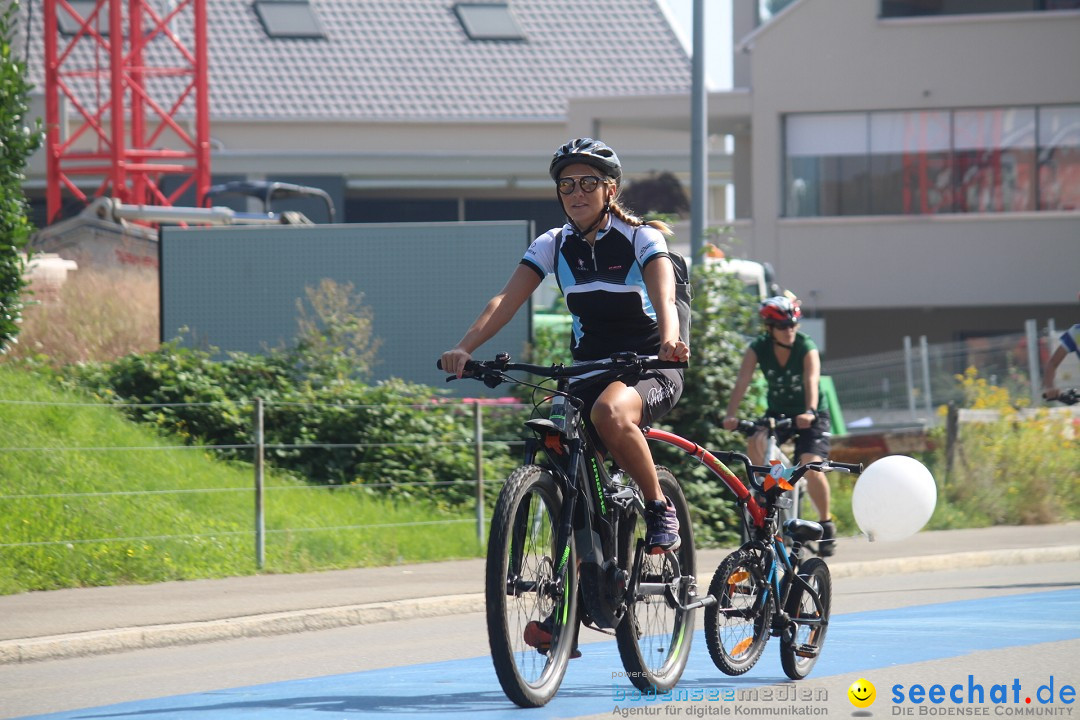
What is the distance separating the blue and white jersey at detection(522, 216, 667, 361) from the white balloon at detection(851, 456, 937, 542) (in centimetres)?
243

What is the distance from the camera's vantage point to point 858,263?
3397 cm

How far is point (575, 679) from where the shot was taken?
7.34m

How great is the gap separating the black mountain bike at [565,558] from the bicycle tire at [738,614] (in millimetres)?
190

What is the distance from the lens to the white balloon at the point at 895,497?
337 inches

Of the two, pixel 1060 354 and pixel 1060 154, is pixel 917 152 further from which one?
pixel 1060 354

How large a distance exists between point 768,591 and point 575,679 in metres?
0.98

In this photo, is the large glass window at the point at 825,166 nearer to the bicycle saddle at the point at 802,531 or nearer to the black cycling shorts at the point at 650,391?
the bicycle saddle at the point at 802,531

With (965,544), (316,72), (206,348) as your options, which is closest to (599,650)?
(965,544)

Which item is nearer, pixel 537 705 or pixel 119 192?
pixel 537 705

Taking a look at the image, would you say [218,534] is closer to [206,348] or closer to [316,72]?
[206,348]

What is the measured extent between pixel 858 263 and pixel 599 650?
26.4m

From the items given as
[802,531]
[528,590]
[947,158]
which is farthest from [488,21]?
[528,590]

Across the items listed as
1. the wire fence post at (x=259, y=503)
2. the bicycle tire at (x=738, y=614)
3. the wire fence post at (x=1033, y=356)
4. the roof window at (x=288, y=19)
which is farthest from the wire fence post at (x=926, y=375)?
the roof window at (x=288, y=19)

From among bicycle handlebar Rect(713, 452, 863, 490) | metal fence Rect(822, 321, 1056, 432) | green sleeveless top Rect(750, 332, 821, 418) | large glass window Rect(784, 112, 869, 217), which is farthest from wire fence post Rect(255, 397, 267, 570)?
large glass window Rect(784, 112, 869, 217)
